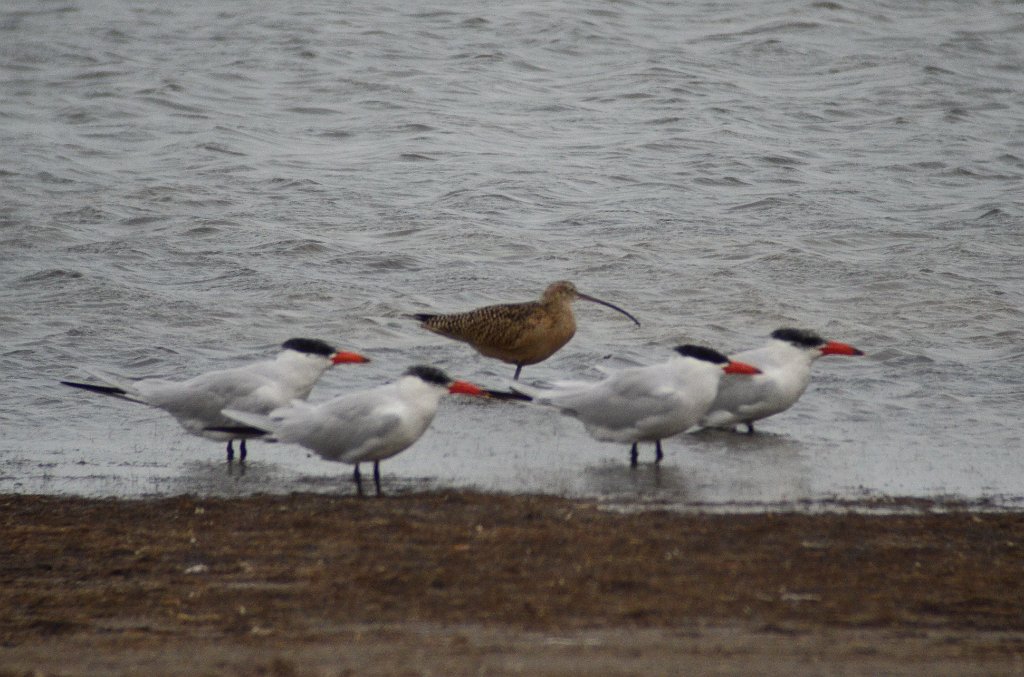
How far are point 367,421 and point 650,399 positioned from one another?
1712 mm

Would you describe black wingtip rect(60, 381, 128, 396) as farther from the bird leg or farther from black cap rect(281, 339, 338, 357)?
the bird leg

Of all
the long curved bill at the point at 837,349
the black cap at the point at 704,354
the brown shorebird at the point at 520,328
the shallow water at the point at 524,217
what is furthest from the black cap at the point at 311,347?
the long curved bill at the point at 837,349

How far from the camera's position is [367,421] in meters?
7.43

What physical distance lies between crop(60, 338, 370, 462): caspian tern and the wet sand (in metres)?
1.30

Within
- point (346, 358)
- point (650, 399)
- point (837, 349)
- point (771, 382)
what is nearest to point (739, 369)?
point (771, 382)

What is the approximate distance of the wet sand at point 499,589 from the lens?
15.5ft

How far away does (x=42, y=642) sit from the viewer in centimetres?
501

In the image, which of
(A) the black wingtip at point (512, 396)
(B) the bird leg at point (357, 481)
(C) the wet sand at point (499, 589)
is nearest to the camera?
(C) the wet sand at point (499, 589)

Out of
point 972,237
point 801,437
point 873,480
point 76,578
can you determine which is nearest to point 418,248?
point 972,237

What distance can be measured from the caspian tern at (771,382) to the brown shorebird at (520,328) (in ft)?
6.89

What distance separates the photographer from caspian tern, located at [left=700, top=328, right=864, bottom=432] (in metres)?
8.98

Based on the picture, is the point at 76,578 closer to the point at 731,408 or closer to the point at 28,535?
the point at 28,535

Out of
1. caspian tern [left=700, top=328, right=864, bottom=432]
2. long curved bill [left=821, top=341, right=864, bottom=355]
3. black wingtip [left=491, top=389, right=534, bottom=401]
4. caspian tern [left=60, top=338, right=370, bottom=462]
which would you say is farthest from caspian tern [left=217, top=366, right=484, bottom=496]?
long curved bill [left=821, top=341, right=864, bottom=355]

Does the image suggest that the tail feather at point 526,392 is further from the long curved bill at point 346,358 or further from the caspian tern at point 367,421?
the long curved bill at point 346,358
